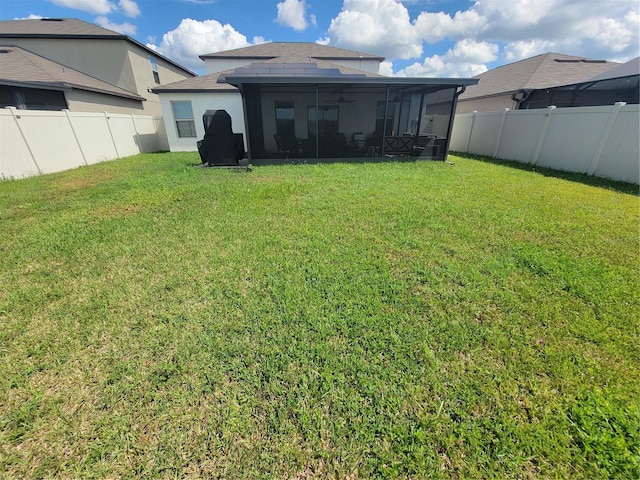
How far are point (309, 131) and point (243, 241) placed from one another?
33.3 ft

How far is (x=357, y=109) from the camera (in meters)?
12.5

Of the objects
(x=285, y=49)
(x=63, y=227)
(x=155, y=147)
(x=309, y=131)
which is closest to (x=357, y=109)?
(x=309, y=131)

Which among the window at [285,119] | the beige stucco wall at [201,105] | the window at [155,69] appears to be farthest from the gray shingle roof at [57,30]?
the window at [285,119]

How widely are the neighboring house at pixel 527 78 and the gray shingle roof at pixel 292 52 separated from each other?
23.3 feet

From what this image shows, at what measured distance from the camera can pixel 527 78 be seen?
13.6 metres

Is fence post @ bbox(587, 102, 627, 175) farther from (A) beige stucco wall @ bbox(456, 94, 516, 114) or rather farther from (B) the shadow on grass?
(A) beige stucco wall @ bbox(456, 94, 516, 114)

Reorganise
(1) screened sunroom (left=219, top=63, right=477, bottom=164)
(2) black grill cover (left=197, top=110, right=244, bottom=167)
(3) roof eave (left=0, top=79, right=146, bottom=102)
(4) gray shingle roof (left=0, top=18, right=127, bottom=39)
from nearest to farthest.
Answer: (2) black grill cover (left=197, top=110, right=244, bottom=167)
(3) roof eave (left=0, top=79, right=146, bottom=102)
(1) screened sunroom (left=219, top=63, right=477, bottom=164)
(4) gray shingle roof (left=0, top=18, right=127, bottom=39)

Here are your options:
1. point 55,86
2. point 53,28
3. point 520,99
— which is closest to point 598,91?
point 520,99

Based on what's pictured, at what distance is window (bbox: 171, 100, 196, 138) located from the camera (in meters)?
11.8

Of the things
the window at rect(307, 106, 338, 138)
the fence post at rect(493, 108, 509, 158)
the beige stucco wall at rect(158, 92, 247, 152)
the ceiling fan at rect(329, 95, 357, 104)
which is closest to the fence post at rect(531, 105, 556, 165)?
the fence post at rect(493, 108, 509, 158)

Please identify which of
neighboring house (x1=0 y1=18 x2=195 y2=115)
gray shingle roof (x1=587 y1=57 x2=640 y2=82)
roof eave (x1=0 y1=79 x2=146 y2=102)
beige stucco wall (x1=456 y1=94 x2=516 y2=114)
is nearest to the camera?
roof eave (x1=0 y1=79 x2=146 y2=102)

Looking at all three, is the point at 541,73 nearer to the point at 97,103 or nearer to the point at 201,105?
the point at 201,105

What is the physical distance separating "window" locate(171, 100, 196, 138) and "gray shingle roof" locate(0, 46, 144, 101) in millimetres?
3940

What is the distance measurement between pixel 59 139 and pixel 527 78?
804 inches
